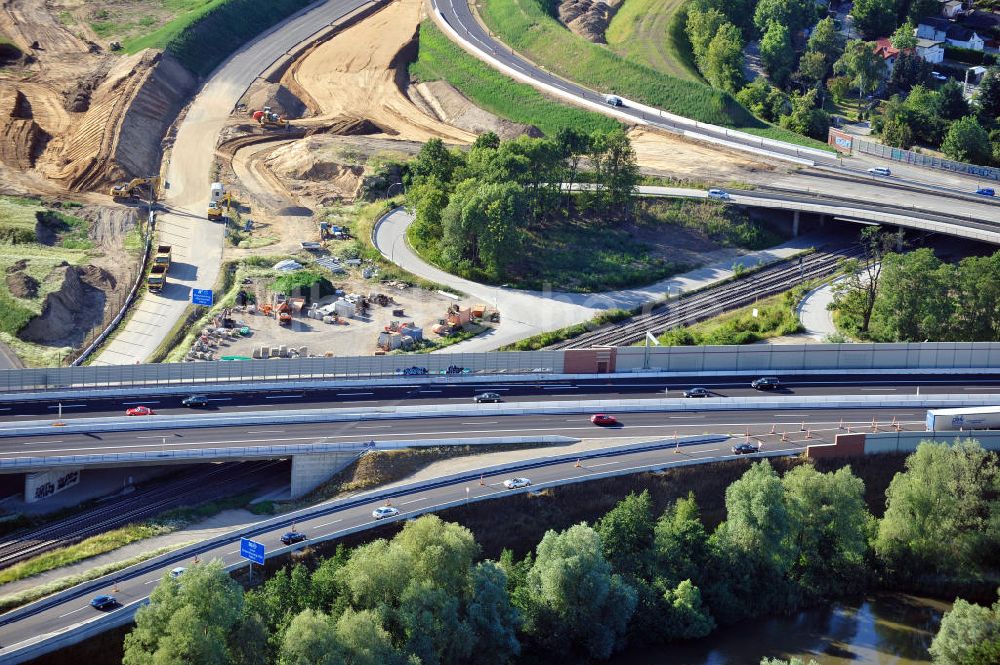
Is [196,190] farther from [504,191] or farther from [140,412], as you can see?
[140,412]

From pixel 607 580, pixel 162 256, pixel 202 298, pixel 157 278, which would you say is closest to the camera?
pixel 607 580

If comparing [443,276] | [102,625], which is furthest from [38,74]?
[102,625]

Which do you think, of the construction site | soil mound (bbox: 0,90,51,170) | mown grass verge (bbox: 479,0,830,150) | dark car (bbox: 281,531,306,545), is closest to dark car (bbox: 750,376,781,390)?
the construction site

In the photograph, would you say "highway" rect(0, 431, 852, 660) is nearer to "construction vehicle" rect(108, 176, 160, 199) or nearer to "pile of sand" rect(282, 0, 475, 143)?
"construction vehicle" rect(108, 176, 160, 199)

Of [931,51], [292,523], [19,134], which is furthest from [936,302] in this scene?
[19,134]

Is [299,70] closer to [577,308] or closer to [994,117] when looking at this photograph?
[577,308]

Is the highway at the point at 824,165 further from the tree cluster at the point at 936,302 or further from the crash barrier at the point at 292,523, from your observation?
the crash barrier at the point at 292,523
